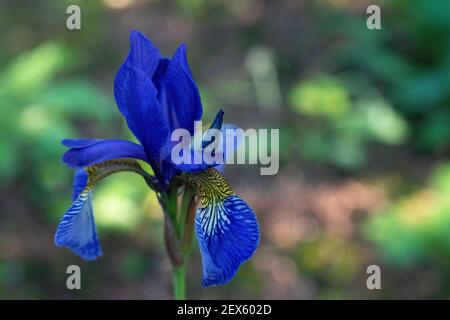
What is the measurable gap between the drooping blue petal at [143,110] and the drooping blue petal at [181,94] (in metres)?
0.05

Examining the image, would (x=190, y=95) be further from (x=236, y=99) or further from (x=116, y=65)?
(x=116, y=65)

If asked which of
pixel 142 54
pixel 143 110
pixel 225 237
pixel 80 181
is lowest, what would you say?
pixel 225 237

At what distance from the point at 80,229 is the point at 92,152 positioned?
17cm

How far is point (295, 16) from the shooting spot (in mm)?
4730

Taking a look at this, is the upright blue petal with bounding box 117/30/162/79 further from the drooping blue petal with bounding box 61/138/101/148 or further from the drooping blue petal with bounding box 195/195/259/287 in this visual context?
the drooping blue petal with bounding box 195/195/259/287

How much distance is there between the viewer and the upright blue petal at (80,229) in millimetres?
1174

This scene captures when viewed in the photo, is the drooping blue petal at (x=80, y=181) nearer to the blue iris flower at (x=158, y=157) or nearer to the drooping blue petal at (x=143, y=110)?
the blue iris flower at (x=158, y=157)

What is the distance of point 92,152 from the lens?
1163 mm

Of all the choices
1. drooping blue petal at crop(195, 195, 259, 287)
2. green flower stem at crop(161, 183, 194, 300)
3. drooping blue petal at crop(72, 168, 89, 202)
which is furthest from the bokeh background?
drooping blue petal at crop(195, 195, 259, 287)

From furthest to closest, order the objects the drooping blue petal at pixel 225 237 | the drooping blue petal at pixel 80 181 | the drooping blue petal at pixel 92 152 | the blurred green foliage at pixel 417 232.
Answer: the blurred green foliage at pixel 417 232, the drooping blue petal at pixel 80 181, the drooping blue petal at pixel 92 152, the drooping blue petal at pixel 225 237

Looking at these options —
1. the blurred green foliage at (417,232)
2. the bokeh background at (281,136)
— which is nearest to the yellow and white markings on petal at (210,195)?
Result: the bokeh background at (281,136)

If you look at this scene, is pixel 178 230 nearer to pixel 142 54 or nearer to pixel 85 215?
pixel 85 215

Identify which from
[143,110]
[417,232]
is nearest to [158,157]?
[143,110]

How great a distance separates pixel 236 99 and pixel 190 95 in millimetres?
2898
